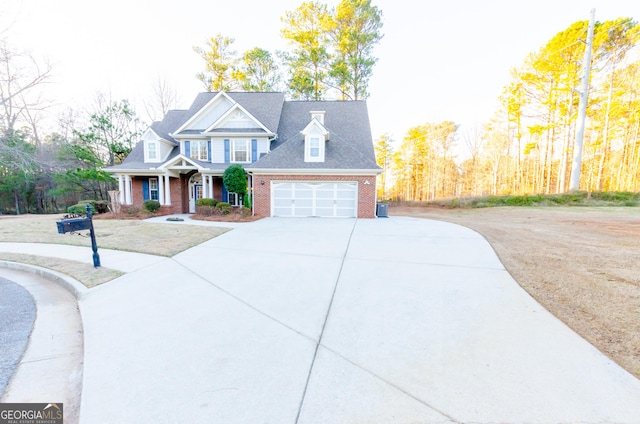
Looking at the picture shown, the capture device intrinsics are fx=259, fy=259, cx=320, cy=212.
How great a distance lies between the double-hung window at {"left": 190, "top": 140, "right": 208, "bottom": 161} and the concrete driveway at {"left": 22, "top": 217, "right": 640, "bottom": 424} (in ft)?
45.7

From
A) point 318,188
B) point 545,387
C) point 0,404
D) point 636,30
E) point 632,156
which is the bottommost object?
point 0,404

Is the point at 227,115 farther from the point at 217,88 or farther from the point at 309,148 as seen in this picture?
the point at 217,88

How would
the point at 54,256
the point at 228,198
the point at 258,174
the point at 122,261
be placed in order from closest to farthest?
the point at 122,261, the point at 54,256, the point at 258,174, the point at 228,198

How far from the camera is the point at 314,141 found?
1455 cm

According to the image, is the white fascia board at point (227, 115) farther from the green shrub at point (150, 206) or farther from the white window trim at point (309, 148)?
the green shrub at point (150, 206)

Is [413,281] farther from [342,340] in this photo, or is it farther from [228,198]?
[228,198]

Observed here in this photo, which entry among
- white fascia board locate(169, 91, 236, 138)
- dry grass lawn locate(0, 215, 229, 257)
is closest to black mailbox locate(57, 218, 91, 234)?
dry grass lawn locate(0, 215, 229, 257)

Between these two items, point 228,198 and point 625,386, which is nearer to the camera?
point 625,386

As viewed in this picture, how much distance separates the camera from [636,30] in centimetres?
1738

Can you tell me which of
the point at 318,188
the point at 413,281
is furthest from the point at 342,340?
the point at 318,188

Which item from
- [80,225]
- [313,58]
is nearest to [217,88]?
[313,58]

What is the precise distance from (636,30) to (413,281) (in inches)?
1061

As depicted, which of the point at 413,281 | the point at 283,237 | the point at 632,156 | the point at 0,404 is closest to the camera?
the point at 0,404

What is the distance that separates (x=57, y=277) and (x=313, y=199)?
1056 centimetres
